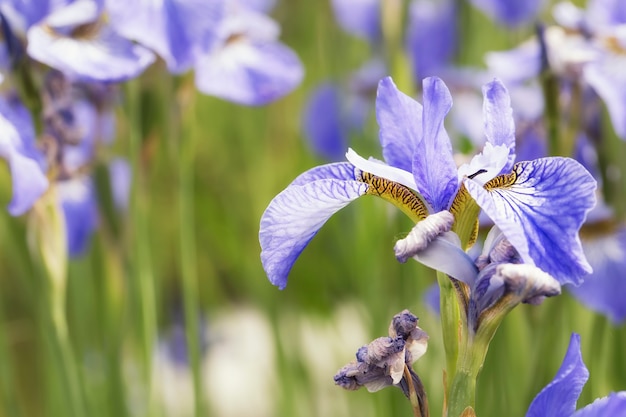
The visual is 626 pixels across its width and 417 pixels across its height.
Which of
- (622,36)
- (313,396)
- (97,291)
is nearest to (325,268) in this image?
(313,396)

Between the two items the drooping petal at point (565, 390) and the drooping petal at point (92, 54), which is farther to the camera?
the drooping petal at point (92, 54)

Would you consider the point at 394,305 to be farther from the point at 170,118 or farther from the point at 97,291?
the point at 170,118

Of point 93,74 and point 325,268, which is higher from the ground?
point 93,74

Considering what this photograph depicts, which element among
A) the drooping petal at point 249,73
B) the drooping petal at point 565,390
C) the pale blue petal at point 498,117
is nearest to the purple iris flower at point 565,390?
the drooping petal at point 565,390

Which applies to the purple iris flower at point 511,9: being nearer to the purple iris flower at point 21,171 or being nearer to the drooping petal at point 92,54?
the drooping petal at point 92,54

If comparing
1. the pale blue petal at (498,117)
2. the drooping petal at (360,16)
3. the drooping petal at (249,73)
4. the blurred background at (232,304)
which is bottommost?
the blurred background at (232,304)

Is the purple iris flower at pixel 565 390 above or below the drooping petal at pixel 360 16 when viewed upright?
below
